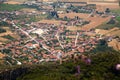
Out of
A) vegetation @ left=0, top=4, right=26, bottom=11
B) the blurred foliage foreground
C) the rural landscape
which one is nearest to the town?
the rural landscape

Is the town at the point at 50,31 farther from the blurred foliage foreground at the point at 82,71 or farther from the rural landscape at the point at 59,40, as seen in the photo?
the blurred foliage foreground at the point at 82,71

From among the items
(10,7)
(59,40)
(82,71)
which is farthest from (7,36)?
(82,71)

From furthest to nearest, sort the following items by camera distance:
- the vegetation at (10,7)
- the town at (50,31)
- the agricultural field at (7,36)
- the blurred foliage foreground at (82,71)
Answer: the vegetation at (10,7) → the agricultural field at (7,36) → the town at (50,31) → the blurred foliage foreground at (82,71)

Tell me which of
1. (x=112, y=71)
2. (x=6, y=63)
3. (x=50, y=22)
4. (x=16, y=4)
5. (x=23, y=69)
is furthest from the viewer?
(x=16, y=4)

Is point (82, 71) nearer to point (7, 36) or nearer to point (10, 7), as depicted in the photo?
point (7, 36)

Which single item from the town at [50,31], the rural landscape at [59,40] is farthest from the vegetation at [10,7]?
the town at [50,31]

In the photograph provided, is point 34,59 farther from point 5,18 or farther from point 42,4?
point 42,4

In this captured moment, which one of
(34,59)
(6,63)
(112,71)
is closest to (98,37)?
A: (34,59)
